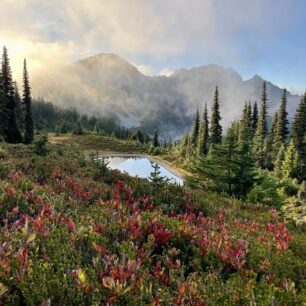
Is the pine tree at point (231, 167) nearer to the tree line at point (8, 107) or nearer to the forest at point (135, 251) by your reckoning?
the forest at point (135, 251)

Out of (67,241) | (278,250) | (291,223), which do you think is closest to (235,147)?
(291,223)

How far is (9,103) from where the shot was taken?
6247cm

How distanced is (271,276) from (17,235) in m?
2.87

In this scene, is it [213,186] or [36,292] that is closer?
[36,292]

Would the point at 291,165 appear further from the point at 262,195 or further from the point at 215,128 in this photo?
the point at 262,195

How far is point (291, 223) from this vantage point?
23.5 feet

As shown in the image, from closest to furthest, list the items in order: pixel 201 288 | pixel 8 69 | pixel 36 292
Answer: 1. pixel 36 292
2. pixel 201 288
3. pixel 8 69

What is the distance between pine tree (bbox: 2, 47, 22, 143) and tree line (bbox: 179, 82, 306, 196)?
1338 inches

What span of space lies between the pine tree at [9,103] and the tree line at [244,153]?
3399cm

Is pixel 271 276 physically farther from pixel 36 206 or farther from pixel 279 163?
pixel 279 163

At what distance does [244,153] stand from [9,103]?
5402 centimetres

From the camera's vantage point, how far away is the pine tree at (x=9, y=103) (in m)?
61.1

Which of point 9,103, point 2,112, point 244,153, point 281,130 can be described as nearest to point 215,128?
point 281,130

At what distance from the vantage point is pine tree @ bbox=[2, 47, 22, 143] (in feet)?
200
